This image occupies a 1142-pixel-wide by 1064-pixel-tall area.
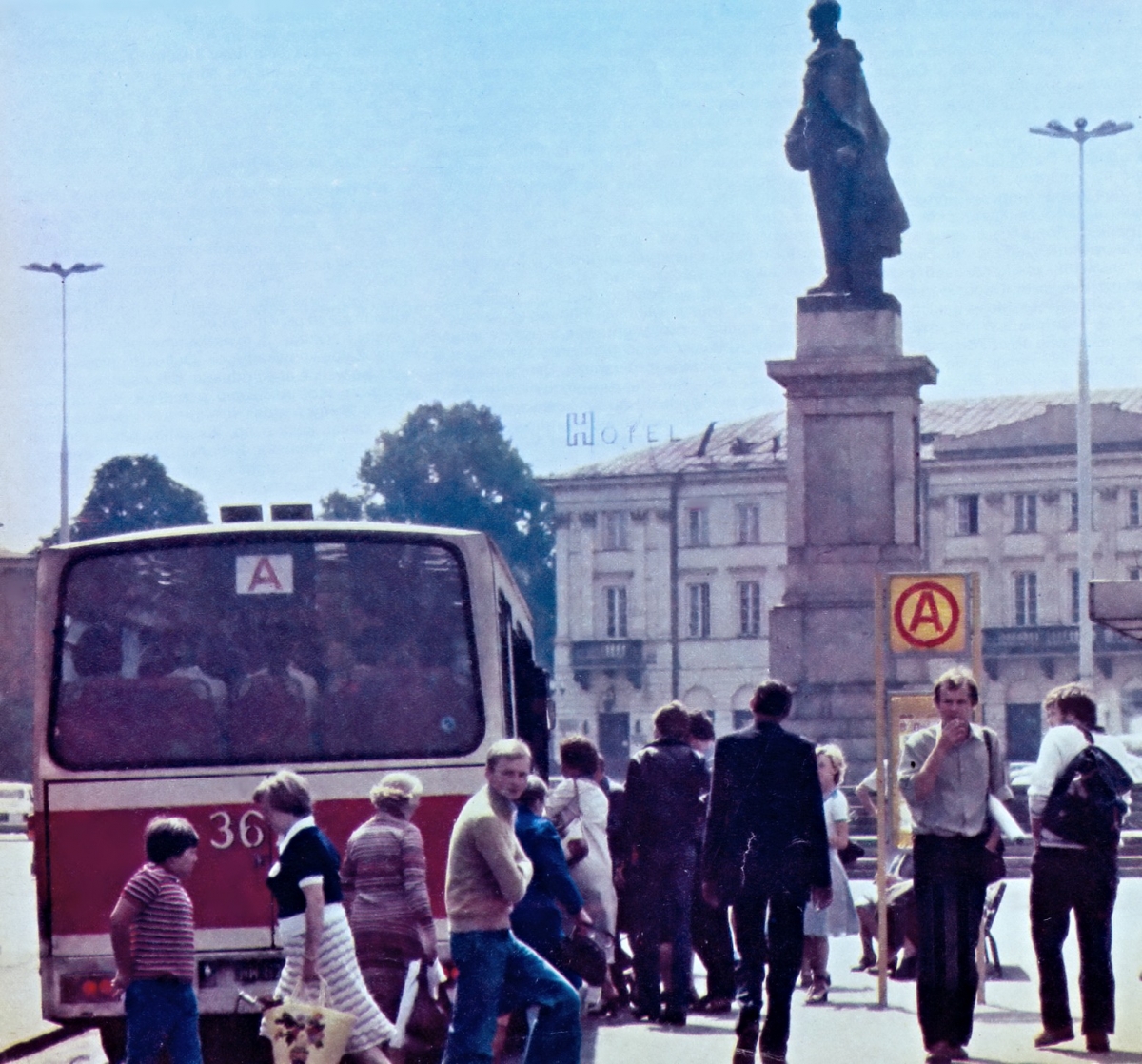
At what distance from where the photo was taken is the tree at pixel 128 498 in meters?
111

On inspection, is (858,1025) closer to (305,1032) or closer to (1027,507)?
(305,1032)

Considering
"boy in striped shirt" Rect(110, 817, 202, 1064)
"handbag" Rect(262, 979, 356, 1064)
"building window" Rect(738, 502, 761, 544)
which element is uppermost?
"building window" Rect(738, 502, 761, 544)

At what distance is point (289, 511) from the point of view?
45.8 ft

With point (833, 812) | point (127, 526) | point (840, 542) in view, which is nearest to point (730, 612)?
point (127, 526)

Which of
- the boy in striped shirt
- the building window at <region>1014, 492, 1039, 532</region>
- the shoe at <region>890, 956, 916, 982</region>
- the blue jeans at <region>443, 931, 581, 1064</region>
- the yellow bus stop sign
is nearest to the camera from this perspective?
the boy in striped shirt

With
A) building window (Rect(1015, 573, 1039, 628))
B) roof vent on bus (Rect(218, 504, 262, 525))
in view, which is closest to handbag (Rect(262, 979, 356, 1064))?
roof vent on bus (Rect(218, 504, 262, 525))

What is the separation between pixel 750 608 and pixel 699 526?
3.57m

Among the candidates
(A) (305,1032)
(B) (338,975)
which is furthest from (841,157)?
(A) (305,1032)

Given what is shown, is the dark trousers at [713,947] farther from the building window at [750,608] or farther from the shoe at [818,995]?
the building window at [750,608]

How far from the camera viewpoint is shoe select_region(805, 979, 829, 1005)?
16.4m

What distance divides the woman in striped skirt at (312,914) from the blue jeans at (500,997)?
12.0 inches

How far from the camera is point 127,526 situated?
109250mm

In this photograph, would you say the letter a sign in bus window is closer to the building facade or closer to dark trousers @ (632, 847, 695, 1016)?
dark trousers @ (632, 847, 695, 1016)

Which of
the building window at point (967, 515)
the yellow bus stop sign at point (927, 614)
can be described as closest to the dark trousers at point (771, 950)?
the yellow bus stop sign at point (927, 614)
